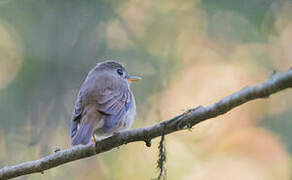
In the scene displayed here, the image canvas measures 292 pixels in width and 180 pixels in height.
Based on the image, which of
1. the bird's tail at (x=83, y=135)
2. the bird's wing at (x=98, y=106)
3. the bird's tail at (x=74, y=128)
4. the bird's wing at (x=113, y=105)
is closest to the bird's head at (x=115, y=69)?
the bird's wing at (x=98, y=106)

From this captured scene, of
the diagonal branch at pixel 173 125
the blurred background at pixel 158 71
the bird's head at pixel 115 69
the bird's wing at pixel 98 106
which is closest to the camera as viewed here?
the diagonal branch at pixel 173 125

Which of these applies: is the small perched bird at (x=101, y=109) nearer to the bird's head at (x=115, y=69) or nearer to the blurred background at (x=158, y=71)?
the bird's head at (x=115, y=69)

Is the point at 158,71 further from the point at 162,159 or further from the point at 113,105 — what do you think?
the point at 162,159

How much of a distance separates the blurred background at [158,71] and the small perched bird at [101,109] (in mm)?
1099

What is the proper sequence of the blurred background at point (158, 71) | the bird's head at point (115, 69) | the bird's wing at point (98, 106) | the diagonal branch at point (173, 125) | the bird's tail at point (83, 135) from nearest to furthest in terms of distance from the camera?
the diagonal branch at point (173, 125) → the bird's tail at point (83, 135) → the bird's wing at point (98, 106) → the bird's head at point (115, 69) → the blurred background at point (158, 71)

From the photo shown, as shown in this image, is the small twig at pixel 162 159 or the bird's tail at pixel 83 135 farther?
the bird's tail at pixel 83 135

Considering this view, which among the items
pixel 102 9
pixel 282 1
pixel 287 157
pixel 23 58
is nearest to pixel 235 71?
pixel 282 1

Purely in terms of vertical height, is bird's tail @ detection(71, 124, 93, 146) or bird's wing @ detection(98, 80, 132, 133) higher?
bird's wing @ detection(98, 80, 132, 133)

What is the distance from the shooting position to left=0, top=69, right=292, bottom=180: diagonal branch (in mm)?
2422

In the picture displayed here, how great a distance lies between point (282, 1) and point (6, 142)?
4626 millimetres

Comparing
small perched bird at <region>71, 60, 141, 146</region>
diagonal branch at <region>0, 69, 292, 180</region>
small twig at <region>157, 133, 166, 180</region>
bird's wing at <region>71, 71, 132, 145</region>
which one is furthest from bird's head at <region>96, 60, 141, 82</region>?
small twig at <region>157, 133, 166, 180</region>

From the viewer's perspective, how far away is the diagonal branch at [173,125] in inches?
95.3

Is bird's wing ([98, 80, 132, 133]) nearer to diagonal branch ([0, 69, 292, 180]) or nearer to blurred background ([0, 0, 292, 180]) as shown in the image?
diagonal branch ([0, 69, 292, 180])

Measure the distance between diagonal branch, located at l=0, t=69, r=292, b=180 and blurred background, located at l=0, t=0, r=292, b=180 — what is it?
1935 millimetres
